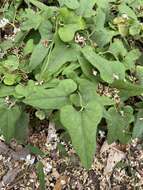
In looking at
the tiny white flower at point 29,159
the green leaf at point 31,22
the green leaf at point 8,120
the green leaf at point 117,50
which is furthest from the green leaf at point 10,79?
the green leaf at point 117,50

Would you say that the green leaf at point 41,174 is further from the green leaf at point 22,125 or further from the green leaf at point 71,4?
the green leaf at point 71,4

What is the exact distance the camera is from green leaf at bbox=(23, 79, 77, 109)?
1.79 meters

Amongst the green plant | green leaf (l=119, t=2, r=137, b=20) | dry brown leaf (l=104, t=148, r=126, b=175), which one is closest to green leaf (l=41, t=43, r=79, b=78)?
the green plant

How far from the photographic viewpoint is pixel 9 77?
2.03 m

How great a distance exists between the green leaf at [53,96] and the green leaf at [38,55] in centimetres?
23

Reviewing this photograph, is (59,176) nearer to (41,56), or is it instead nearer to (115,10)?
(41,56)

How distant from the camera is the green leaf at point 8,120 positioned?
191cm

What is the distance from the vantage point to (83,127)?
1736 millimetres

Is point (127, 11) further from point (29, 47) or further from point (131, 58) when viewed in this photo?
point (29, 47)

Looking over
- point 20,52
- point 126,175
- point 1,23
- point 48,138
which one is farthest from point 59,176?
A: point 1,23

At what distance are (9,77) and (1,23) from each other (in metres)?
0.46

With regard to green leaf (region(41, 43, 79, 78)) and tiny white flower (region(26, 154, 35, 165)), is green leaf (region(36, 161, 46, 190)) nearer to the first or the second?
tiny white flower (region(26, 154, 35, 165))

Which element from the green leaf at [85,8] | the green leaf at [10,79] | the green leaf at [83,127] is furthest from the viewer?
the green leaf at [85,8]

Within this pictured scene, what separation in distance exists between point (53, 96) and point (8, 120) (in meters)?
0.24
